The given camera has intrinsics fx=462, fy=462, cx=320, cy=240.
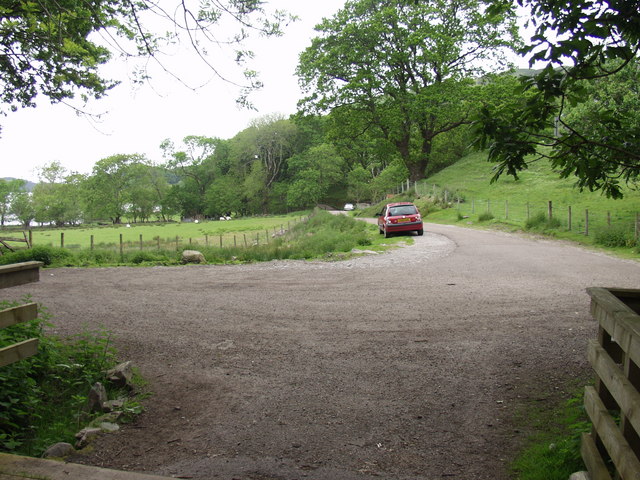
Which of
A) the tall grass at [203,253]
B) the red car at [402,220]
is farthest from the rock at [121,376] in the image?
the red car at [402,220]

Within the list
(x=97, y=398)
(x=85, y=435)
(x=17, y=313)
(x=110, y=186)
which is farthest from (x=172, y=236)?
(x=110, y=186)

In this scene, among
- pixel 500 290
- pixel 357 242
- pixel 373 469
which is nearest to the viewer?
pixel 373 469

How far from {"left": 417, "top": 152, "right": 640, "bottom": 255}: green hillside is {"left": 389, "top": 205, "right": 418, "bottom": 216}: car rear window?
5255 mm

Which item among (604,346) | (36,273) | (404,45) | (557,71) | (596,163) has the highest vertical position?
(404,45)

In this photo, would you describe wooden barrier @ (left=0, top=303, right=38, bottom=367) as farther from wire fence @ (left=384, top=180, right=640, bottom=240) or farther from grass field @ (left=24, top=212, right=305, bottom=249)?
grass field @ (left=24, top=212, right=305, bottom=249)

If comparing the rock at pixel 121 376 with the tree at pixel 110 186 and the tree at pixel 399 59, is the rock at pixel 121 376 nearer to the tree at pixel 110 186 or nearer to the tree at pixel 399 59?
the tree at pixel 399 59

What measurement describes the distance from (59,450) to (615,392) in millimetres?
3971

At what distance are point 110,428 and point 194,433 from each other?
80 cm

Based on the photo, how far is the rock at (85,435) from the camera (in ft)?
12.7

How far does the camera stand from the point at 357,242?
2077 centimetres

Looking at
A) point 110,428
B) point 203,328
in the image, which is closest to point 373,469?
point 110,428

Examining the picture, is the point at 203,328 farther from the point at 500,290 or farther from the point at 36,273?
the point at 500,290

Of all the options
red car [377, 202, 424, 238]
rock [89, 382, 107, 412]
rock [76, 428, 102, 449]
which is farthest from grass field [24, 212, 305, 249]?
rock [76, 428, 102, 449]

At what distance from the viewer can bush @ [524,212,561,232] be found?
21169 millimetres
